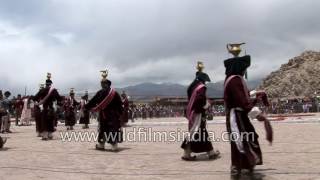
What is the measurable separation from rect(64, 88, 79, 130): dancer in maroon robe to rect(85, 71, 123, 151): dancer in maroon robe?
32.5ft

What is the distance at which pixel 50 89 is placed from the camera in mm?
17922

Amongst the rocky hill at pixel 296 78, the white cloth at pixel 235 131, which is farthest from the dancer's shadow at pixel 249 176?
the rocky hill at pixel 296 78

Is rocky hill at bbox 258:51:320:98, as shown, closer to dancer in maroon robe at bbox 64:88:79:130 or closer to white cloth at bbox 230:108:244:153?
dancer in maroon robe at bbox 64:88:79:130

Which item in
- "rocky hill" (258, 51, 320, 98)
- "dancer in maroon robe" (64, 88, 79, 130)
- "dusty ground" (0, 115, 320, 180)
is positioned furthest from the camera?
"rocky hill" (258, 51, 320, 98)

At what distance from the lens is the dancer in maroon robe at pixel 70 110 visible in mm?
24250

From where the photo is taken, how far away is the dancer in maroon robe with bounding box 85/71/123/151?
47.0 feet

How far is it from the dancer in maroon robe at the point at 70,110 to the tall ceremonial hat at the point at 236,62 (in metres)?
15.9

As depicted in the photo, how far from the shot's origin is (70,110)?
969 inches

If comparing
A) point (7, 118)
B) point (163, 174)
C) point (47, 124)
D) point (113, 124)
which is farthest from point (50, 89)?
point (163, 174)

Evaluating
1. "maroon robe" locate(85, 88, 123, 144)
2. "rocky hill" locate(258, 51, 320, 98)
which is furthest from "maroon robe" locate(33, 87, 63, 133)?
"rocky hill" locate(258, 51, 320, 98)

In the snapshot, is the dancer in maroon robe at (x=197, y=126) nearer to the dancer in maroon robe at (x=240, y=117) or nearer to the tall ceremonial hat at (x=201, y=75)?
the tall ceremonial hat at (x=201, y=75)

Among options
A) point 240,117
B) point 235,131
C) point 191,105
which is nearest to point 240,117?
point 240,117

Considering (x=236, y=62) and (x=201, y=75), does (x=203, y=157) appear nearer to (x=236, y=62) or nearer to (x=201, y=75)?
(x=201, y=75)

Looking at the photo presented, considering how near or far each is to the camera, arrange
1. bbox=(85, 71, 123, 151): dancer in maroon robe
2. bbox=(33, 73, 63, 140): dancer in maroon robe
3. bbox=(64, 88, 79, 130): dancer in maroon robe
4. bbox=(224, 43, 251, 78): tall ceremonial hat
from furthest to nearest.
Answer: bbox=(64, 88, 79, 130): dancer in maroon robe
bbox=(33, 73, 63, 140): dancer in maroon robe
bbox=(85, 71, 123, 151): dancer in maroon robe
bbox=(224, 43, 251, 78): tall ceremonial hat
